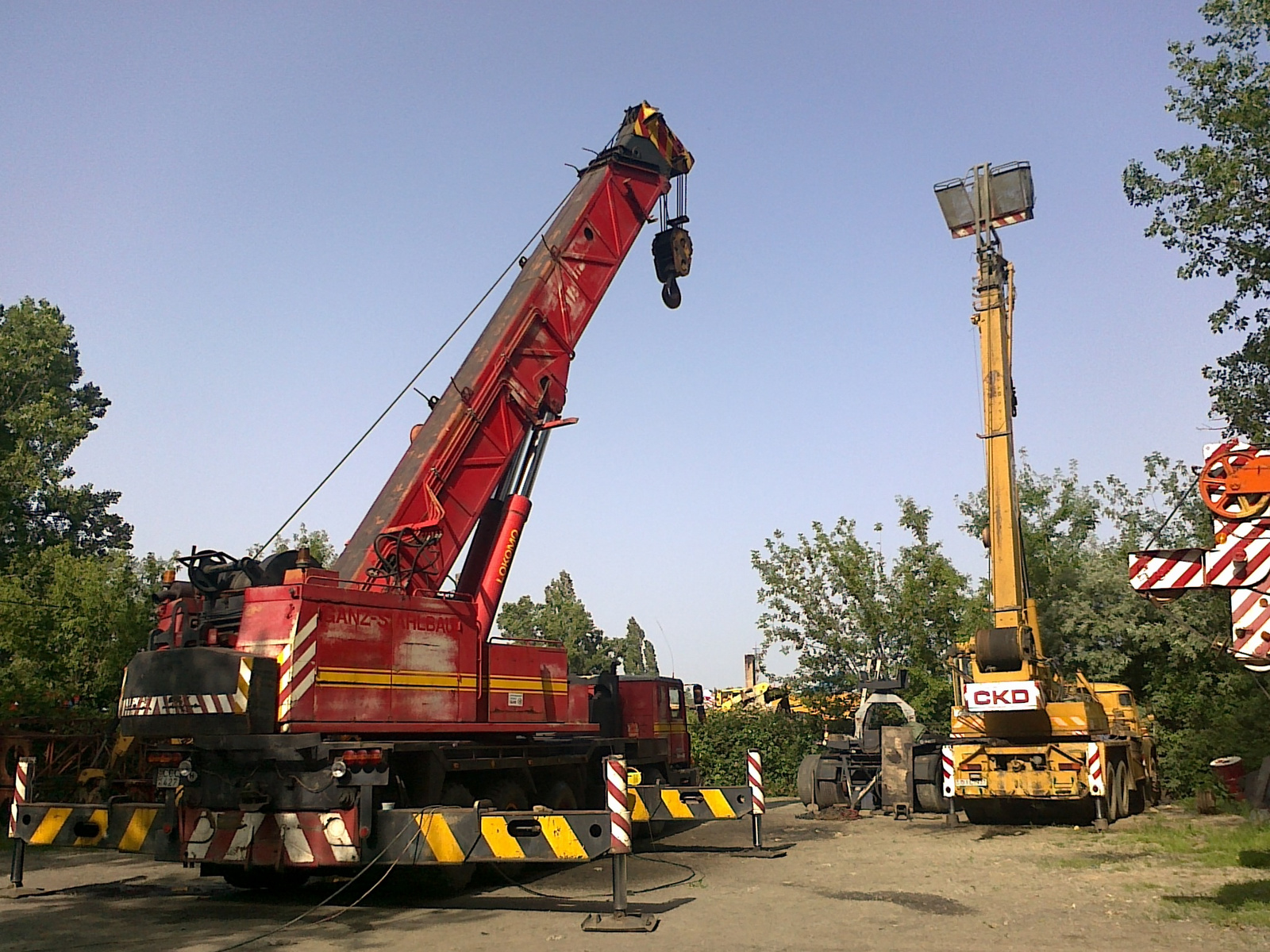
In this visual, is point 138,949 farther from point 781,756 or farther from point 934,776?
point 781,756

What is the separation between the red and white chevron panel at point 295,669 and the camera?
356 inches

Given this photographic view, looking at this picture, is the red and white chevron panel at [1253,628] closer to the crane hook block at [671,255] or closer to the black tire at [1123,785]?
the crane hook block at [671,255]

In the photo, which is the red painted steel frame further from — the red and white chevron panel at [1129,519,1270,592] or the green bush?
the green bush

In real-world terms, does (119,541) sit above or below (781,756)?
above

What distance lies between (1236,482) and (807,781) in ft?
43.5

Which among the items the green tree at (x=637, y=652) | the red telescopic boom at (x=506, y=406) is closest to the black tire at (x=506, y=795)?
the red telescopic boom at (x=506, y=406)

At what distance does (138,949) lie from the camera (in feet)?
26.0

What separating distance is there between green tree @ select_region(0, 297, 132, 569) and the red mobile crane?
23.2 m

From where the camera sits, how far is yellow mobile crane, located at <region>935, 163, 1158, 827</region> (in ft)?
50.4

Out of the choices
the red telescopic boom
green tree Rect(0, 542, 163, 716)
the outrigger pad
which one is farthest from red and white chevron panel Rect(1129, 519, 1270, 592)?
green tree Rect(0, 542, 163, 716)

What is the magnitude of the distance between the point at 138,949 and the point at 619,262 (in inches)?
372

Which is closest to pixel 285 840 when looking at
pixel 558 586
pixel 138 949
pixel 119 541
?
pixel 138 949

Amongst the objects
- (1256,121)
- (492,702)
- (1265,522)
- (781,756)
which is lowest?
(781,756)

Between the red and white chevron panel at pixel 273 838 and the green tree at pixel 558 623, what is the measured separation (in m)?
47.3
